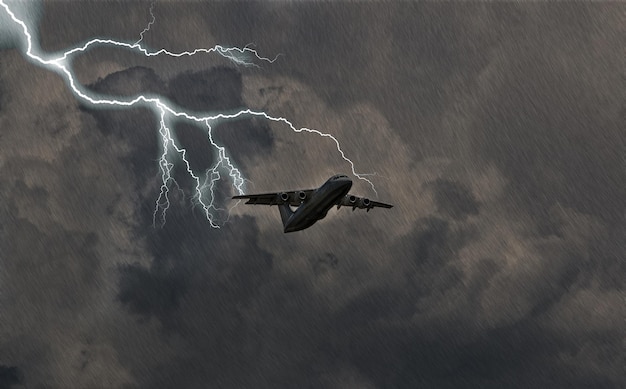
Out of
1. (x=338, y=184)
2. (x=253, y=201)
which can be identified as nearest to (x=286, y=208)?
(x=253, y=201)

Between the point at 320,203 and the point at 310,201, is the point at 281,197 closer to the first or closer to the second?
the point at 310,201

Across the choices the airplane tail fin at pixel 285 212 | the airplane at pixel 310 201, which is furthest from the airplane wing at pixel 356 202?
the airplane tail fin at pixel 285 212

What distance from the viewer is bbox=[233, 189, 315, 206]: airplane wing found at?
11519 centimetres

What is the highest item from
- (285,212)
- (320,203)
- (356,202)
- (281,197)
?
(356,202)

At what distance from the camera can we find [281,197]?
386 ft

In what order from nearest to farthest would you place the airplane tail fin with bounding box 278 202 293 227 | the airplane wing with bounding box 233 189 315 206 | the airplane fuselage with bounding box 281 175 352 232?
1. the airplane fuselage with bounding box 281 175 352 232
2. the airplane wing with bounding box 233 189 315 206
3. the airplane tail fin with bounding box 278 202 293 227

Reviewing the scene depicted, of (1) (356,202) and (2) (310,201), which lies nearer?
(2) (310,201)

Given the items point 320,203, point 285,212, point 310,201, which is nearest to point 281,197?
point 285,212

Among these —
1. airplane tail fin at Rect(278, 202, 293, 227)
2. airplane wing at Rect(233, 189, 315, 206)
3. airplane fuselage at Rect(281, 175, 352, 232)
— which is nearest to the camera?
airplane fuselage at Rect(281, 175, 352, 232)

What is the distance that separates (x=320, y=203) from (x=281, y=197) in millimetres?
10337

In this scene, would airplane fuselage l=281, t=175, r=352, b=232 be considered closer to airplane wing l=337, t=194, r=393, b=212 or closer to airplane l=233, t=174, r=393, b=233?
airplane l=233, t=174, r=393, b=233

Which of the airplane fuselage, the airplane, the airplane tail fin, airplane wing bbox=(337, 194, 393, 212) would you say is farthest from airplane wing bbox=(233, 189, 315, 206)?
airplane wing bbox=(337, 194, 393, 212)

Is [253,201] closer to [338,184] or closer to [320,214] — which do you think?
[320,214]

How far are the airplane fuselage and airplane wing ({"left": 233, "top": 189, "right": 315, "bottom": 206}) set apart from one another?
1642 mm
